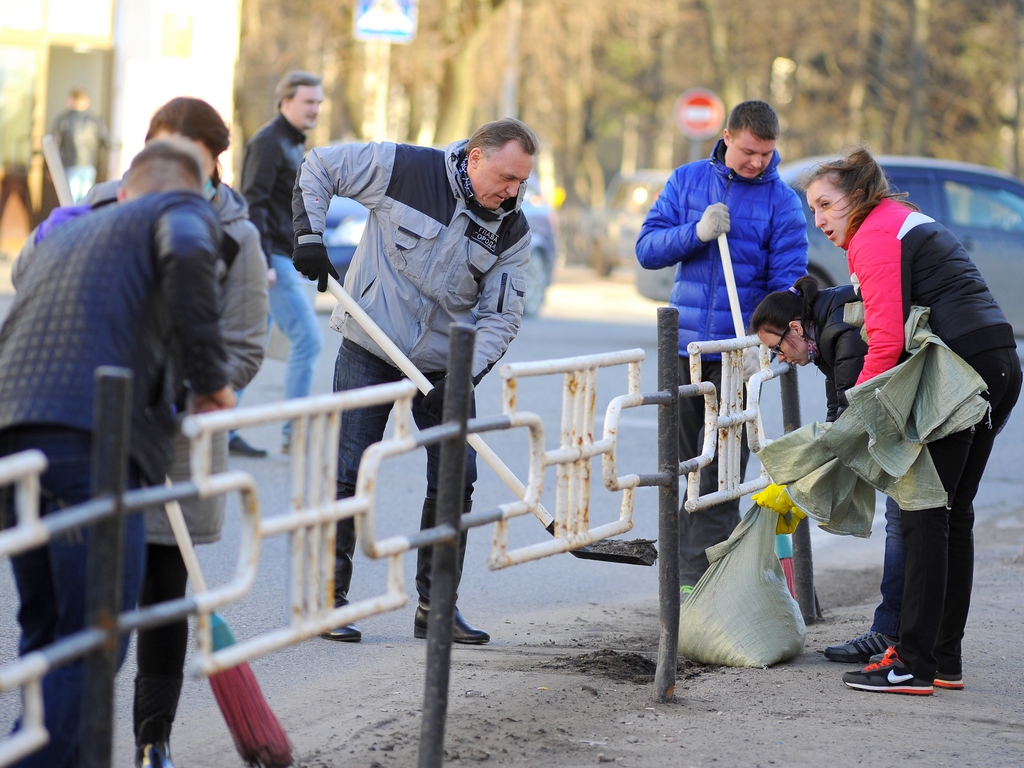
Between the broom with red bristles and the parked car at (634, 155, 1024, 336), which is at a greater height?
the parked car at (634, 155, 1024, 336)

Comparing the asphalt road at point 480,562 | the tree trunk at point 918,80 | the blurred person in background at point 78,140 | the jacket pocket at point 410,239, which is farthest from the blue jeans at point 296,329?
the tree trunk at point 918,80

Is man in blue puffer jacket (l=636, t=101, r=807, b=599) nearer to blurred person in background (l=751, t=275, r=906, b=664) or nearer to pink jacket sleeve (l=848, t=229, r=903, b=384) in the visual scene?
blurred person in background (l=751, t=275, r=906, b=664)

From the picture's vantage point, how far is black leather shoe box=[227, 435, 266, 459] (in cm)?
771

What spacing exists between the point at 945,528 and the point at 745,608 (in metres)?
0.73

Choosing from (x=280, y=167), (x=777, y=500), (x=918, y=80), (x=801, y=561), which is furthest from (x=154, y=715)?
(x=918, y=80)

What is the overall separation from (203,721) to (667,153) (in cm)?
4851

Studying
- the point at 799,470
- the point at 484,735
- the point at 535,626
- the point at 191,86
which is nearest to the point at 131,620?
the point at 484,735

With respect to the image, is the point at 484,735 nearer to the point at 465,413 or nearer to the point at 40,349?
the point at 465,413

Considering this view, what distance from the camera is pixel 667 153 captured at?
5097cm

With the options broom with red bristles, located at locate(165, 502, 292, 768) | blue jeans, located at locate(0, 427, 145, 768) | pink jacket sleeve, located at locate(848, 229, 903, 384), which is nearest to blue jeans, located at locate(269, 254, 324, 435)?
pink jacket sleeve, located at locate(848, 229, 903, 384)

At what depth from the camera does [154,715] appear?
130 inches

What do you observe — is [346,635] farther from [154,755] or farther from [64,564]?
[64,564]

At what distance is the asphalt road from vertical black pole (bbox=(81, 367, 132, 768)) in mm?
1250

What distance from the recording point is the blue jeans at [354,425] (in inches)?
184
